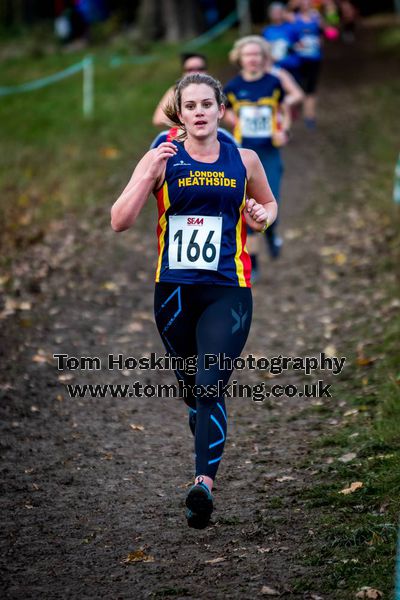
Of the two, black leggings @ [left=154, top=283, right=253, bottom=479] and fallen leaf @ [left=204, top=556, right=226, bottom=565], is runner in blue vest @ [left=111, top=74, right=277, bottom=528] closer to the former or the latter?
black leggings @ [left=154, top=283, right=253, bottom=479]

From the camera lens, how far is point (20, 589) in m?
4.48

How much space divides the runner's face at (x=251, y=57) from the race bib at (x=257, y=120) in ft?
1.32

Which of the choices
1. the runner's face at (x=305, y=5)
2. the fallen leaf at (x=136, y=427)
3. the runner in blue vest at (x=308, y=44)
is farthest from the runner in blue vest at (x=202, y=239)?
the runner's face at (x=305, y=5)

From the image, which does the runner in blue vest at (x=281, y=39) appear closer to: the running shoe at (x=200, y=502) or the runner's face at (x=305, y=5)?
the runner's face at (x=305, y=5)

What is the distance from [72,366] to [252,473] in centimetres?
280

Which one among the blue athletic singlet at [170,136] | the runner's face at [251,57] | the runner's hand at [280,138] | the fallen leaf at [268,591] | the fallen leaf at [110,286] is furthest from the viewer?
the fallen leaf at [110,286]

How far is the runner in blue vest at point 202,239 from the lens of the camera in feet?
16.2

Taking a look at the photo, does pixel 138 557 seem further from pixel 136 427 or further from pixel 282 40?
pixel 282 40

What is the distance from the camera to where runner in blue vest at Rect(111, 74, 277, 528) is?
4938mm

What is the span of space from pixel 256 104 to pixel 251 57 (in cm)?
49

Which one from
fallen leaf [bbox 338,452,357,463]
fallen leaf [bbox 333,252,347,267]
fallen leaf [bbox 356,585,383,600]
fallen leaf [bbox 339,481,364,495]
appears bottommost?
fallen leaf [bbox 356,585,383,600]

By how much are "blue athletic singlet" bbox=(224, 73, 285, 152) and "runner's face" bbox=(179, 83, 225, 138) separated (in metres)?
4.76

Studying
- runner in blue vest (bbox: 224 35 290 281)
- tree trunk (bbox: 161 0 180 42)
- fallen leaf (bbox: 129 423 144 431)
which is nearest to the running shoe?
fallen leaf (bbox: 129 423 144 431)

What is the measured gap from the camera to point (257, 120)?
9773mm
